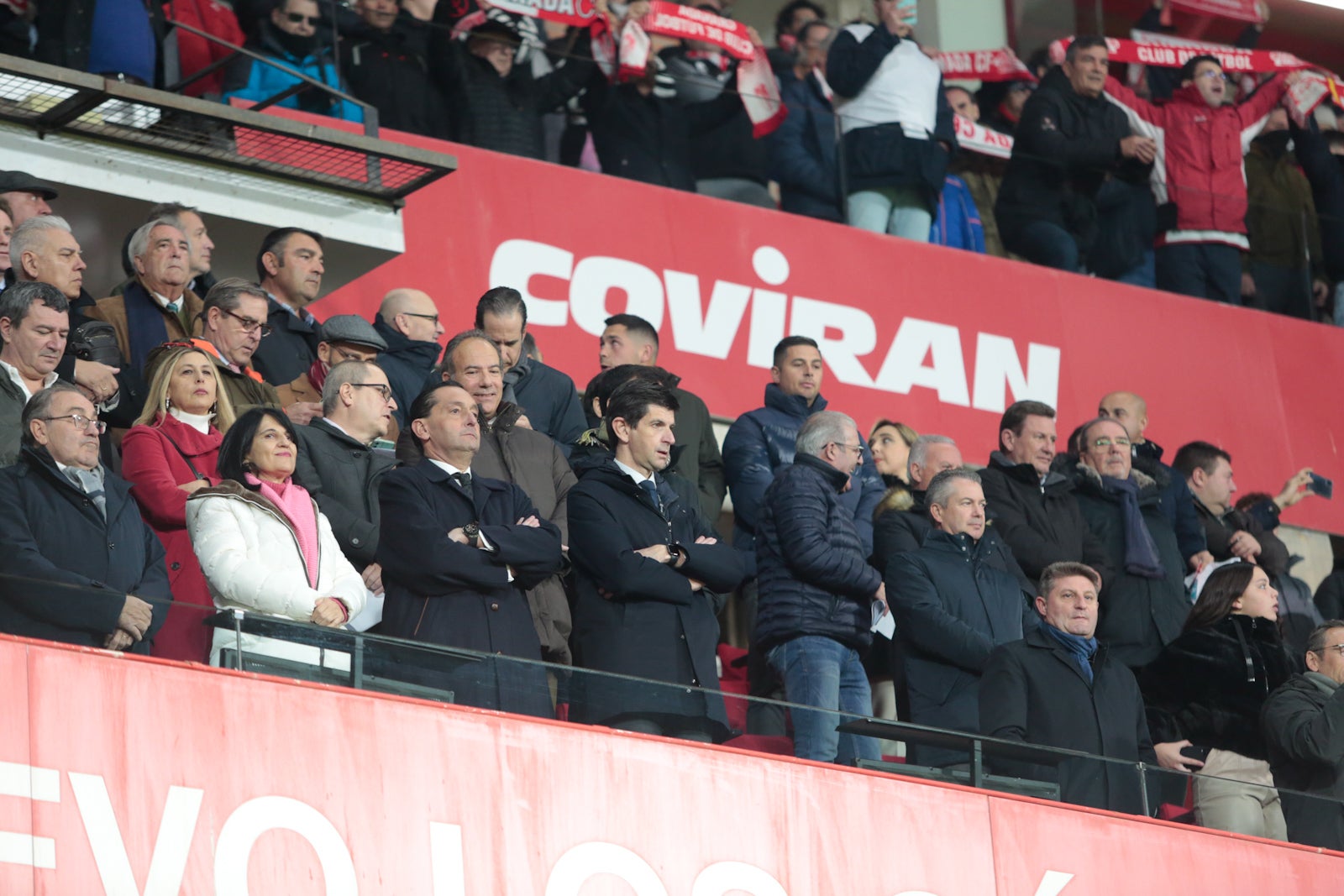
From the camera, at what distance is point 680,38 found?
10.6 metres

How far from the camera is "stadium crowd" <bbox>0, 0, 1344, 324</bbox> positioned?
929 centimetres

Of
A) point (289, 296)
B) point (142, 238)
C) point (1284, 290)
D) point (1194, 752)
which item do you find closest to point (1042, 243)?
point (1284, 290)

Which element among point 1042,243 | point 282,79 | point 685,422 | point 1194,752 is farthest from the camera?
point 1042,243

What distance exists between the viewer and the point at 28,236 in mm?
7086

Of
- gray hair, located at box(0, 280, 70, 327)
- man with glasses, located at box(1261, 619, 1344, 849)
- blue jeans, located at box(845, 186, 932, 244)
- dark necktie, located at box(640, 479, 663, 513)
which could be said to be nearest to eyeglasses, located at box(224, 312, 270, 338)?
gray hair, located at box(0, 280, 70, 327)

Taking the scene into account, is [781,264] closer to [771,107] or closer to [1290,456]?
[771,107]

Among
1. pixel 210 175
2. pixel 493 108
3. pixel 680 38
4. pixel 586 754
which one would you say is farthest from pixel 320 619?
pixel 680 38

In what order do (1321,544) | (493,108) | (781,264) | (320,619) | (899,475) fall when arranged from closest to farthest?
(320,619) < (899,475) < (493,108) < (781,264) < (1321,544)

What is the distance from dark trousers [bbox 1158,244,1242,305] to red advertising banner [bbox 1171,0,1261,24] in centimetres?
288

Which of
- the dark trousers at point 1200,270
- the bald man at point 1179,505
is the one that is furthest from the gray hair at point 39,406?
the dark trousers at point 1200,270

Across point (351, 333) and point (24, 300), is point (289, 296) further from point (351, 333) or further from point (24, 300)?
point (24, 300)

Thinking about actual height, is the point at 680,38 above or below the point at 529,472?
above

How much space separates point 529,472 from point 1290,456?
6.64 meters

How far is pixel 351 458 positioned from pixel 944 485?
2028 mm
